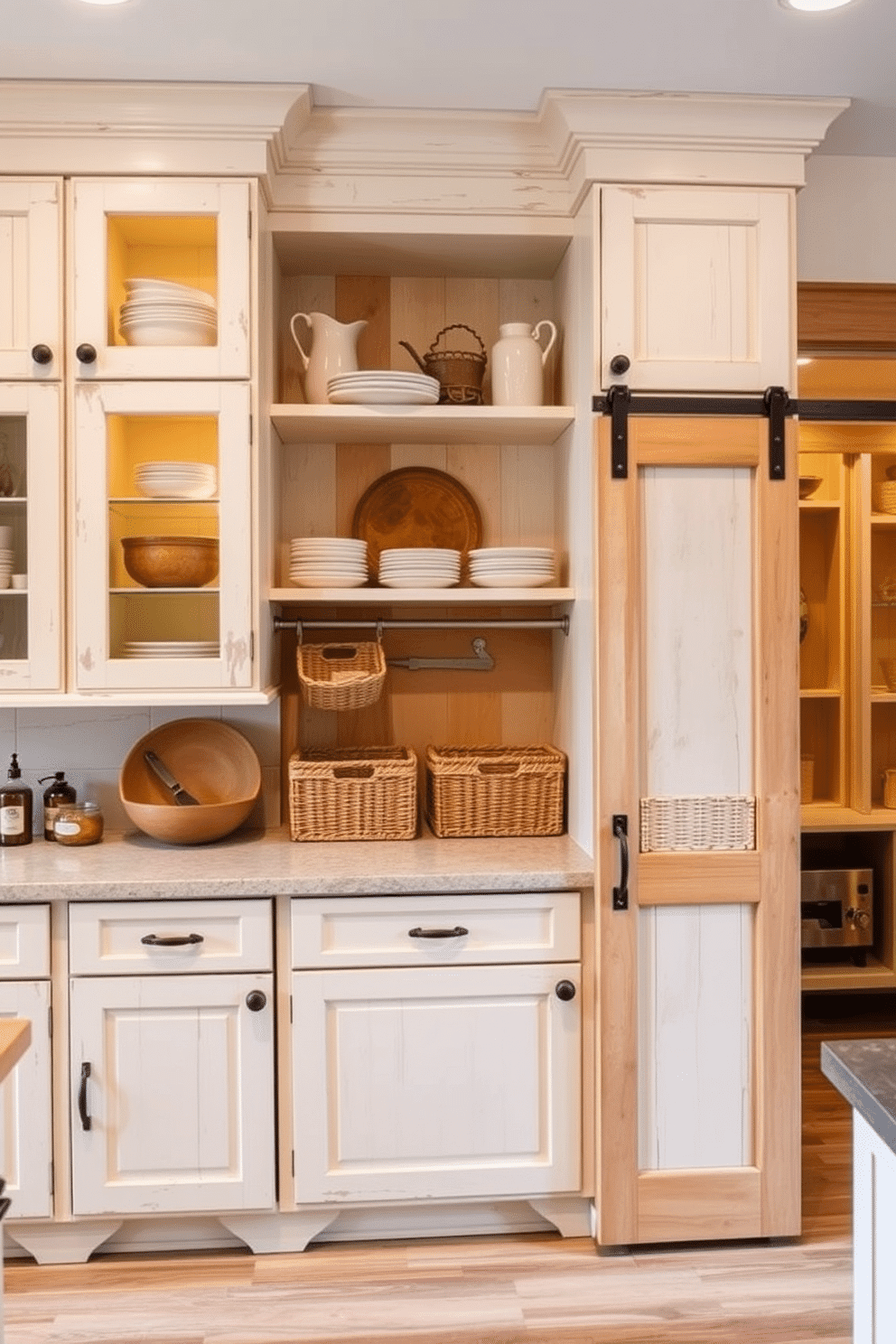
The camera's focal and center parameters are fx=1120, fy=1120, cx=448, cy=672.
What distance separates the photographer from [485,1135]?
7.97 ft

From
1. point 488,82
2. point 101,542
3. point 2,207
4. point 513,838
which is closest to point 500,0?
point 488,82

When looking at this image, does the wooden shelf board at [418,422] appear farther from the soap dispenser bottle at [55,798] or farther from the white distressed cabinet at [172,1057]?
the white distressed cabinet at [172,1057]

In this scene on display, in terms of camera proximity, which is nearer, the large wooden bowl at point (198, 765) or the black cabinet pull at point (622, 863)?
the black cabinet pull at point (622, 863)

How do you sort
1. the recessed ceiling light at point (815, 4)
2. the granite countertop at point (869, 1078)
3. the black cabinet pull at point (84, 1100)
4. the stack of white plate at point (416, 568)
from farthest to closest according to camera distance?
1. the stack of white plate at point (416, 568)
2. the black cabinet pull at point (84, 1100)
3. the recessed ceiling light at point (815, 4)
4. the granite countertop at point (869, 1078)

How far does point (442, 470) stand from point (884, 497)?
1.89 metres

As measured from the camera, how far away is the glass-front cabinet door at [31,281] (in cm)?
244

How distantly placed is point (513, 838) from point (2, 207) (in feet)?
6.03

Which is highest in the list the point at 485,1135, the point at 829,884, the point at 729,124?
the point at 729,124

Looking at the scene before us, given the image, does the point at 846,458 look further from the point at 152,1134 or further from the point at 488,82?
the point at 152,1134

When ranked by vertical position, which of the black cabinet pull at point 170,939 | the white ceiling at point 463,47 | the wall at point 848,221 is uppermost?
the white ceiling at point 463,47

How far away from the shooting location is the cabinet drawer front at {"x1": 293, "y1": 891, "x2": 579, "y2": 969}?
2395 mm

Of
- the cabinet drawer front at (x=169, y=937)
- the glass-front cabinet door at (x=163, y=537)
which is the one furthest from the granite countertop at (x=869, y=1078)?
the glass-front cabinet door at (x=163, y=537)

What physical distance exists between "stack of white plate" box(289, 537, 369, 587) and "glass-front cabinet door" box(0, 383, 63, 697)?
0.55 m

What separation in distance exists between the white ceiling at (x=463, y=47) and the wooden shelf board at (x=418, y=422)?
652 millimetres
